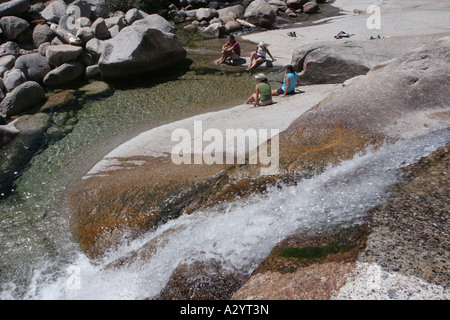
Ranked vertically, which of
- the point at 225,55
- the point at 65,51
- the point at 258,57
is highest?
the point at 65,51

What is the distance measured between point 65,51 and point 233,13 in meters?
11.4

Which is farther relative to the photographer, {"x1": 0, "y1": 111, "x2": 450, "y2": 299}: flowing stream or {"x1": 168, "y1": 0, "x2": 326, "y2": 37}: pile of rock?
{"x1": 168, "y1": 0, "x2": 326, "y2": 37}: pile of rock

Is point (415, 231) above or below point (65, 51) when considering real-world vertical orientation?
below

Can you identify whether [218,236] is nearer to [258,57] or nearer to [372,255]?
[372,255]

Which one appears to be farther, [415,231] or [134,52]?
[134,52]

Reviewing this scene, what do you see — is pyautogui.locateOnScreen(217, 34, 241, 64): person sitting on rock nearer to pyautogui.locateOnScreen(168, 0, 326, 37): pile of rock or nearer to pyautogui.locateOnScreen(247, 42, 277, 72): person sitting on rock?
pyautogui.locateOnScreen(247, 42, 277, 72): person sitting on rock

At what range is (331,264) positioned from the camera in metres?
3.53

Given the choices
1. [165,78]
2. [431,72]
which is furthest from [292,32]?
[431,72]

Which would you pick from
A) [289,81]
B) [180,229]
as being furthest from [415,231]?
[289,81]

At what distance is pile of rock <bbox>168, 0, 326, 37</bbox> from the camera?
19.0m

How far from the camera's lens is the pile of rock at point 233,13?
62.2 ft

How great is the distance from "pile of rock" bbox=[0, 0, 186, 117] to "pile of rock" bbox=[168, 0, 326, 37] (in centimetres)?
534

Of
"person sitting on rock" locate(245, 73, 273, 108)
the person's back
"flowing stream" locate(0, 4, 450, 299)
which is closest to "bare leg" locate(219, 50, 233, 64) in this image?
"person sitting on rock" locate(245, 73, 273, 108)

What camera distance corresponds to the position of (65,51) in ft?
41.7
